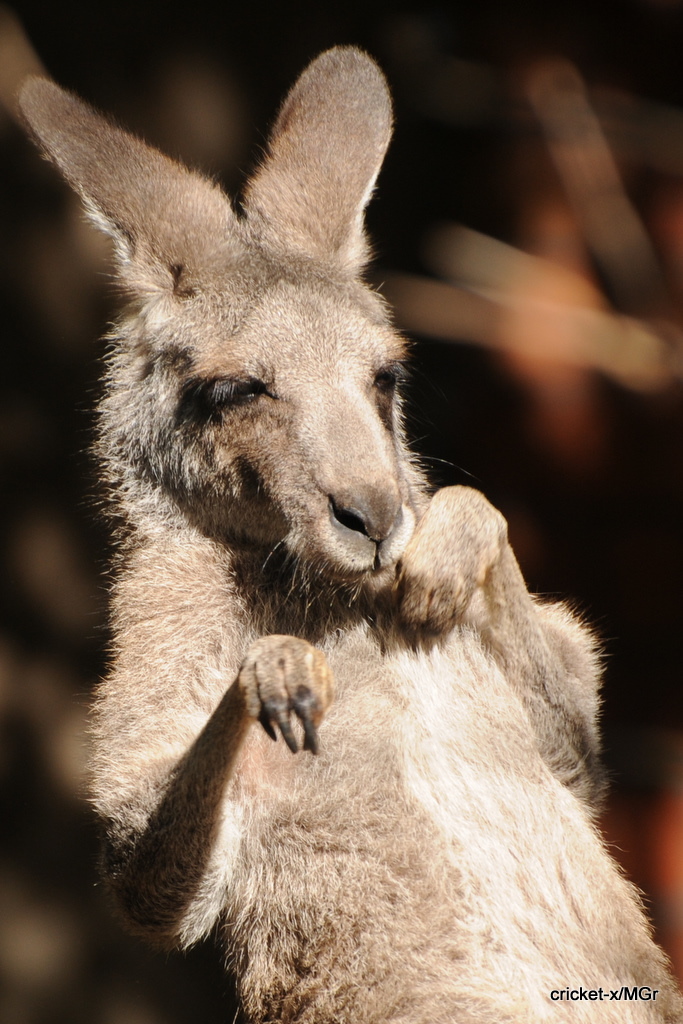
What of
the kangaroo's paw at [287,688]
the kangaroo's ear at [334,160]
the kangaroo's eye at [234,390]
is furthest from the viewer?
the kangaroo's ear at [334,160]

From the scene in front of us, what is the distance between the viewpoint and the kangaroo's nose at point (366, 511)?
220 cm

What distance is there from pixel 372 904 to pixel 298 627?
2.32ft

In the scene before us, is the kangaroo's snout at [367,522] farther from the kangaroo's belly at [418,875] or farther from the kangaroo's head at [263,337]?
the kangaroo's belly at [418,875]

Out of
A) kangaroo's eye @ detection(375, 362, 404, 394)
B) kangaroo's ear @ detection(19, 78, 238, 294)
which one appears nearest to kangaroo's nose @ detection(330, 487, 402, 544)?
kangaroo's eye @ detection(375, 362, 404, 394)

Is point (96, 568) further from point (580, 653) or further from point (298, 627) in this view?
point (580, 653)

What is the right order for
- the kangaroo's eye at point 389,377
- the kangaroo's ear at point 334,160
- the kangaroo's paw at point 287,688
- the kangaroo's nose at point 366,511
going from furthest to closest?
the kangaroo's ear at point 334,160 < the kangaroo's eye at point 389,377 < the kangaroo's nose at point 366,511 < the kangaroo's paw at point 287,688

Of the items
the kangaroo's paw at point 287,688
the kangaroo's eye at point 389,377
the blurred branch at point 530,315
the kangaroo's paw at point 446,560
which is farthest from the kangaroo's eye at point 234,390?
the blurred branch at point 530,315

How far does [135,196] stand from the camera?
2580 millimetres

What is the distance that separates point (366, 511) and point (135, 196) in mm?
1102

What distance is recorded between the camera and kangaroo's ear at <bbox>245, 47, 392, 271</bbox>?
2.78m

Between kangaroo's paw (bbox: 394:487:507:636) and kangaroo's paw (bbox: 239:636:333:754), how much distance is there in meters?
0.46

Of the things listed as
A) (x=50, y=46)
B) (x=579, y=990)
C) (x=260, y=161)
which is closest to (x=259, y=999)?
(x=579, y=990)

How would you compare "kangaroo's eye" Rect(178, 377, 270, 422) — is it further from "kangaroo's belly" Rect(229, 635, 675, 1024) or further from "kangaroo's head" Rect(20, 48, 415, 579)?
"kangaroo's belly" Rect(229, 635, 675, 1024)

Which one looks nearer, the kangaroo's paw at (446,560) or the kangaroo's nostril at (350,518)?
the kangaroo's nostril at (350,518)
